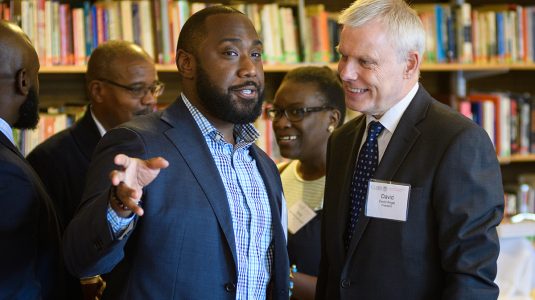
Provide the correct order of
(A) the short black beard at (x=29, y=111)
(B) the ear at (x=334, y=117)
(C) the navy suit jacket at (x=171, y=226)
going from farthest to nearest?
(B) the ear at (x=334, y=117)
(A) the short black beard at (x=29, y=111)
(C) the navy suit jacket at (x=171, y=226)

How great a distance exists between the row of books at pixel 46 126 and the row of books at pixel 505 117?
2.40m

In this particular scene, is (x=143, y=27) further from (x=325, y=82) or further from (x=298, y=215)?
(x=298, y=215)

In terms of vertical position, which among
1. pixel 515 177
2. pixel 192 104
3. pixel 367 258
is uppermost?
pixel 192 104

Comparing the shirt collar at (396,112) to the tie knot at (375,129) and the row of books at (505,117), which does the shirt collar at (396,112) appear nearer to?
the tie knot at (375,129)

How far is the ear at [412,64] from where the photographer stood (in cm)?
195

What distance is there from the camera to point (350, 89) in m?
2.00

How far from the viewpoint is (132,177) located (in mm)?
1474

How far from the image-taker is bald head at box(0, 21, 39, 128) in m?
2.01

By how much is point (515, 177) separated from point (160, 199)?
3.69 meters

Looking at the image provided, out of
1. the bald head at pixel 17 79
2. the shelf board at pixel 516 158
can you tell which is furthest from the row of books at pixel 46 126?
the shelf board at pixel 516 158

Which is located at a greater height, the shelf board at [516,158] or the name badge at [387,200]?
the name badge at [387,200]

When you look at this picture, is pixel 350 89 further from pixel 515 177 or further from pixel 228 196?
pixel 515 177

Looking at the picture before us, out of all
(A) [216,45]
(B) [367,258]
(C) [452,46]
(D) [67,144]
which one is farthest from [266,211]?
(C) [452,46]

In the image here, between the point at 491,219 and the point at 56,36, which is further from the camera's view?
the point at 56,36
